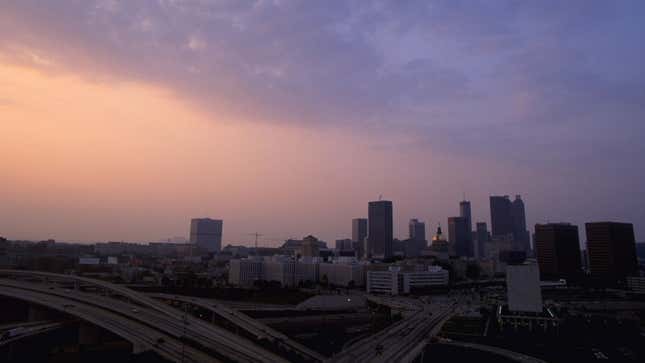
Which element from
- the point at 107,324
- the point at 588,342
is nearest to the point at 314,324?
the point at 107,324

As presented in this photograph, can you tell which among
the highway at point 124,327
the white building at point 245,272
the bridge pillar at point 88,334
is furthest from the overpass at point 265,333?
the white building at point 245,272

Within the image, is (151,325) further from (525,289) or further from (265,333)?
(525,289)

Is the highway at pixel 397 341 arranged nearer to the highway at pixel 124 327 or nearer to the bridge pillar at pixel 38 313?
the highway at pixel 124 327

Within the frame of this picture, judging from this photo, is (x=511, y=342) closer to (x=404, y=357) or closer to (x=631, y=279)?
(x=404, y=357)

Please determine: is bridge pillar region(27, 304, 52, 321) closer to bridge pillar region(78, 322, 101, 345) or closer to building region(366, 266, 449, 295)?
bridge pillar region(78, 322, 101, 345)

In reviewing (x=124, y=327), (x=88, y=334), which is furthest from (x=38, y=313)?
(x=124, y=327)

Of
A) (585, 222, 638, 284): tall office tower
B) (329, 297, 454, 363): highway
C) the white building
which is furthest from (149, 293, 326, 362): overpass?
(585, 222, 638, 284): tall office tower
